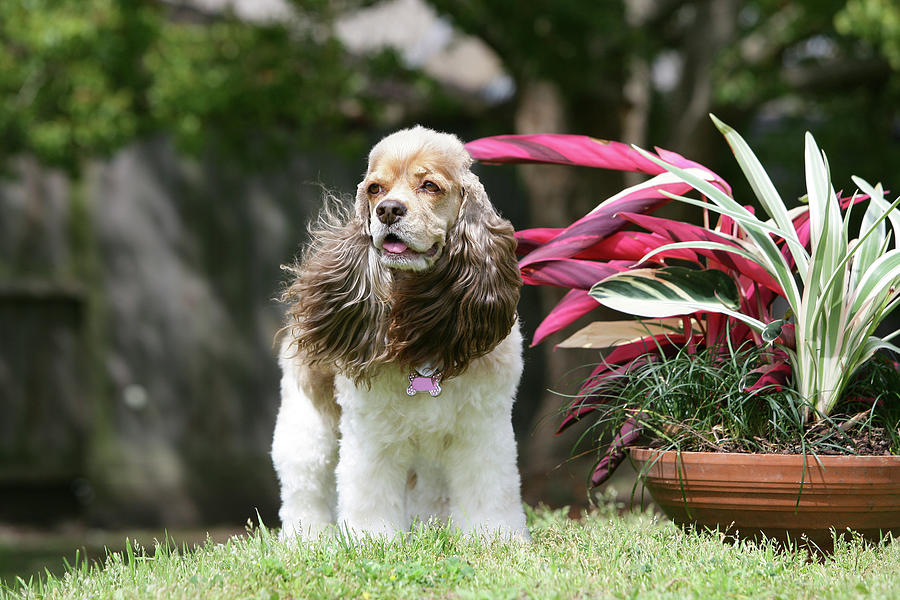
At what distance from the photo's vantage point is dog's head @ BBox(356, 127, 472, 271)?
243 cm

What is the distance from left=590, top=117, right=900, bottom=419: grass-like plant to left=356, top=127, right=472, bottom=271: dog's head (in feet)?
1.83

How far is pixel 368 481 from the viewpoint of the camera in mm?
2701

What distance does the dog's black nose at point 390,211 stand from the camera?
2398mm

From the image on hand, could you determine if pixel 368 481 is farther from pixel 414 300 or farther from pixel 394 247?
pixel 394 247

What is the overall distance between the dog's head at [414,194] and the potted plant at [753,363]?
0.50m

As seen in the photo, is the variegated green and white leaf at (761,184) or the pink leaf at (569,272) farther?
the pink leaf at (569,272)

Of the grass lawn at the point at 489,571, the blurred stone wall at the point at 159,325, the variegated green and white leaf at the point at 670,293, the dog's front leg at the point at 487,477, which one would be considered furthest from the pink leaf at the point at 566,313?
the blurred stone wall at the point at 159,325

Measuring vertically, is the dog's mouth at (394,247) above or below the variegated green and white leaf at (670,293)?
above

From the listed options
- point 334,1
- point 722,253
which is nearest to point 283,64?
point 334,1

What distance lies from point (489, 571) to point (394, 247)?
2.98 feet

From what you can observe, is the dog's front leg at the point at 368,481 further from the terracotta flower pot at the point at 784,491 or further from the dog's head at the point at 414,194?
the terracotta flower pot at the point at 784,491

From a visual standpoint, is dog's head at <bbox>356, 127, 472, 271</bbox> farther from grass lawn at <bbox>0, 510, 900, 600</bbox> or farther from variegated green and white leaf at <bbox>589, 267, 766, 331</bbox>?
grass lawn at <bbox>0, 510, 900, 600</bbox>

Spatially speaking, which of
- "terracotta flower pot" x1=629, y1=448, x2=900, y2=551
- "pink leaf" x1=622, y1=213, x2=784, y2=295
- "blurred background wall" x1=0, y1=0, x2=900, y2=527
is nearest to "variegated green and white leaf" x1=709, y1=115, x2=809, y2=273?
"pink leaf" x1=622, y1=213, x2=784, y2=295

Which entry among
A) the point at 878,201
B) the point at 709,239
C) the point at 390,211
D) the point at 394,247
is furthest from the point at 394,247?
the point at 878,201
